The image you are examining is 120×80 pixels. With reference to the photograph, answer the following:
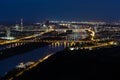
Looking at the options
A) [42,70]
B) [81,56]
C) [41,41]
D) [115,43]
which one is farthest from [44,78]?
[41,41]

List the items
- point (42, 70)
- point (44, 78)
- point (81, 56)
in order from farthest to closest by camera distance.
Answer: point (81, 56) → point (42, 70) → point (44, 78)

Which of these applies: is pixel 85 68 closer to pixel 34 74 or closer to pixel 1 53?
pixel 34 74

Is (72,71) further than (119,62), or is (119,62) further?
(119,62)

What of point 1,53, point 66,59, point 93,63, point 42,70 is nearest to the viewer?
point 42,70

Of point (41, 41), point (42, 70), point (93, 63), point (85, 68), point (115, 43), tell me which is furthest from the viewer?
point (41, 41)

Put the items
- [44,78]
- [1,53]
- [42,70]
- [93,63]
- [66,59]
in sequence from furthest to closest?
1. [1,53]
2. [66,59]
3. [93,63]
4. [42,70]
5. [44,78]

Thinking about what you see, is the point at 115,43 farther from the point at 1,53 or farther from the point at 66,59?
the point at 66,59

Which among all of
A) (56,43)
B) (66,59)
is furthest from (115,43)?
(66,59)

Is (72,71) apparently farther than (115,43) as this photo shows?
No

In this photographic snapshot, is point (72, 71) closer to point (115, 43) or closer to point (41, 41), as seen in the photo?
point (115, 43)
